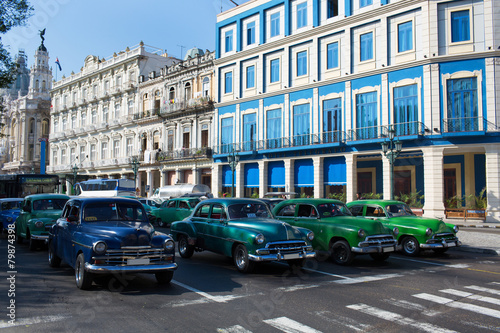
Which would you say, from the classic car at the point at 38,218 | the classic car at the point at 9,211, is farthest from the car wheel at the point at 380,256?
the classic car at the point at 9,211

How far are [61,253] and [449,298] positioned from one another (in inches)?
312

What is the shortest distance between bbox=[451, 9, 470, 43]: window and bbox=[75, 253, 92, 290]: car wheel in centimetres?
2571

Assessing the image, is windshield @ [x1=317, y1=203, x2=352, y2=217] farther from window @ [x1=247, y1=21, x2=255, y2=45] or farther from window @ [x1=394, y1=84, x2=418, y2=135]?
window @ [x1=247, y1=21, x2=255, y2=45]

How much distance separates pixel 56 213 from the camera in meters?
13.2

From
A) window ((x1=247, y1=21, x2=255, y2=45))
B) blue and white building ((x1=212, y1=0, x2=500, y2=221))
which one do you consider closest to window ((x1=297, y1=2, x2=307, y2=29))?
blue and white building ((x1=212, y1=0, x2=500, y2=221))

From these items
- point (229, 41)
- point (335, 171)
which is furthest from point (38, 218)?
point (229, 41)

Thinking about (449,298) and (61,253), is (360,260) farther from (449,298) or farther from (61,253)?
(61,253)

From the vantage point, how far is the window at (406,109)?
2672 centimetres

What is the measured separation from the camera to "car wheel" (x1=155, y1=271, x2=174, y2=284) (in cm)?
809

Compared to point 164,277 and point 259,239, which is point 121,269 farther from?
point 259,239

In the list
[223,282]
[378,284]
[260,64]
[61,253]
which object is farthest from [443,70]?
[61,253]

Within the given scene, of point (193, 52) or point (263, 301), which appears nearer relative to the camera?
point (263, 301)

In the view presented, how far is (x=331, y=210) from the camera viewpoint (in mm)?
11867

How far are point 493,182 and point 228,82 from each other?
2317 centimetres
